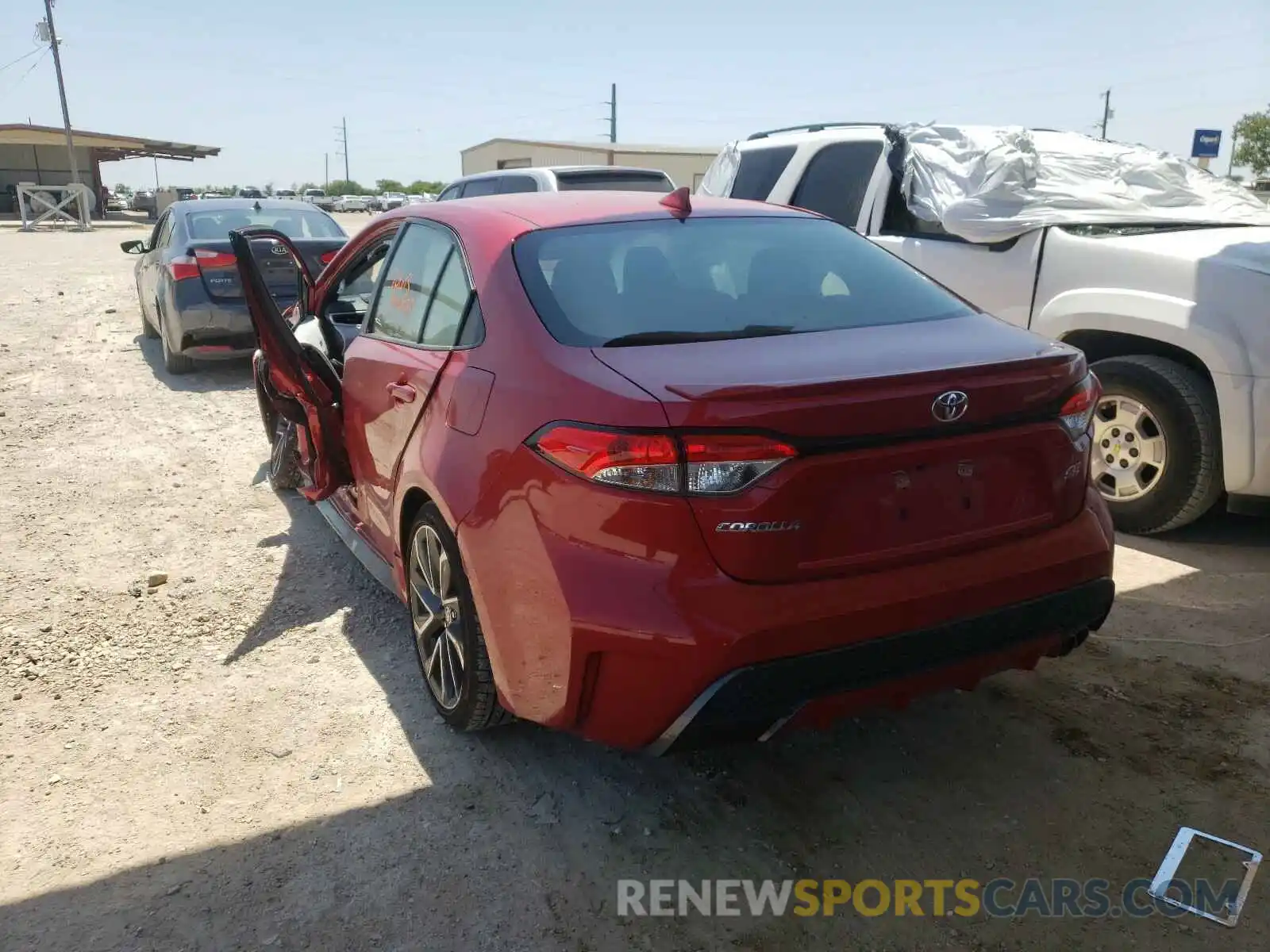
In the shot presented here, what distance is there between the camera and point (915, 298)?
10.2 ft

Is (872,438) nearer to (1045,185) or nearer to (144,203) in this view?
(1045,185)

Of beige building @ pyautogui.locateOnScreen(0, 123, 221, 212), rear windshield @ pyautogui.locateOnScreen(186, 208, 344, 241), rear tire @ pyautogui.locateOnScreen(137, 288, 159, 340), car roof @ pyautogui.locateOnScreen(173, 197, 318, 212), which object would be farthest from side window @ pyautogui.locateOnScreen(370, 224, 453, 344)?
beige building @ pyautogui.locateOnScreen(0, 123, 221, 212)

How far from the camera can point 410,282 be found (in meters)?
3.61

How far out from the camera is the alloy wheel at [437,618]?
2988 mm

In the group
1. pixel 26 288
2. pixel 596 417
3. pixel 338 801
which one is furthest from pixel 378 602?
pixel 26 288

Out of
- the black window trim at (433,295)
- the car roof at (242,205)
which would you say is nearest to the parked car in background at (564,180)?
the car roof at (242,205)

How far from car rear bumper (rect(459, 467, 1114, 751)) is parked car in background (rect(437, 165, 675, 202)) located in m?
7.47

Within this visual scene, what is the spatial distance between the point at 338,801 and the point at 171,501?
325 centimetres

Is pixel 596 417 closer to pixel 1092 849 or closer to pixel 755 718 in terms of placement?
pixel 755 718

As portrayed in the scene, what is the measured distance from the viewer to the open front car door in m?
3.91

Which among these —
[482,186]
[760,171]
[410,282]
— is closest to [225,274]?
[482,186]

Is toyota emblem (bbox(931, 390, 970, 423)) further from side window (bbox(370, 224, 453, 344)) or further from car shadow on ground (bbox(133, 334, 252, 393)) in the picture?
car shadow on ground (bbox(133, 334, 252, 393))

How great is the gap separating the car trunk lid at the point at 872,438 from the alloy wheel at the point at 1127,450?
2354mm

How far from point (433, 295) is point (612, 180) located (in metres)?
7.40
